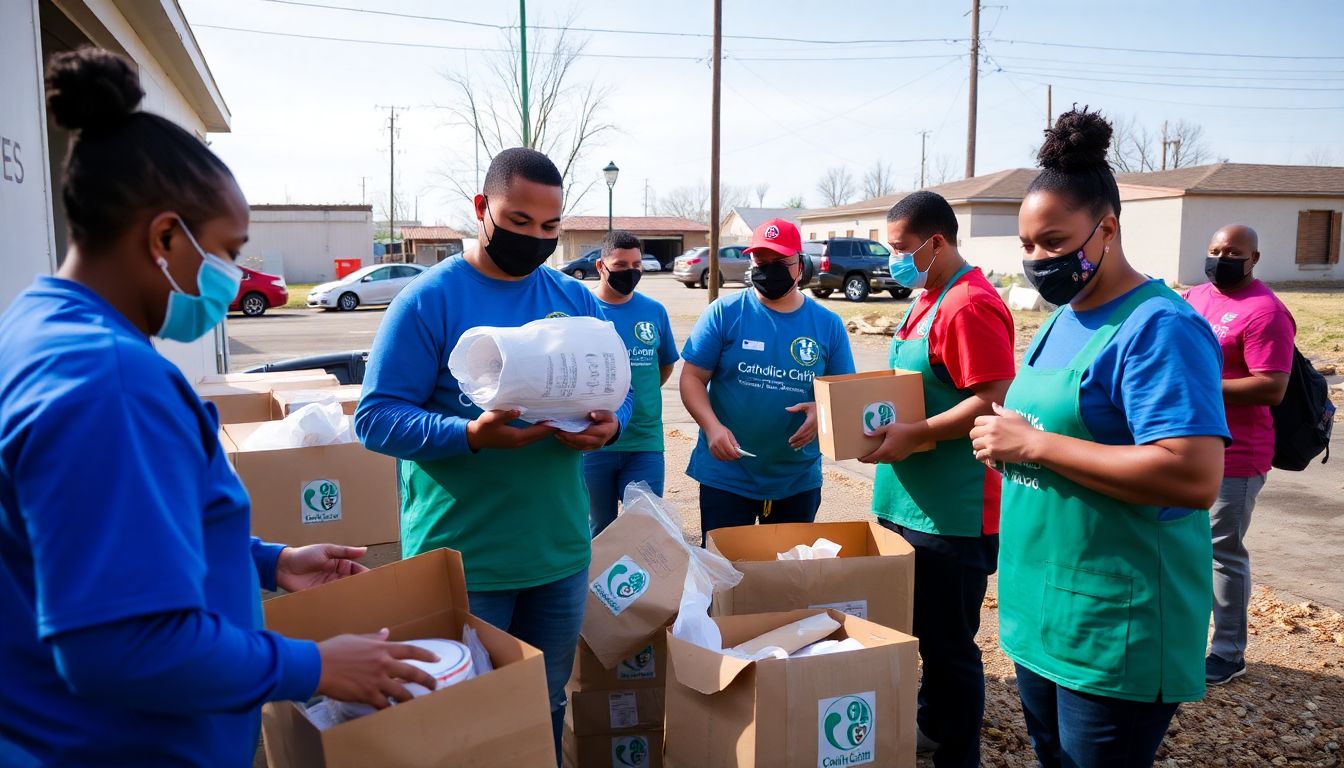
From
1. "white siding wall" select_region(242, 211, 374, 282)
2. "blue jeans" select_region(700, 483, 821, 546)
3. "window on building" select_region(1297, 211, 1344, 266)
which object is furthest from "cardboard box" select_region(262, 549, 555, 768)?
"white siding wall" select_region(242, 211, 374, 282)

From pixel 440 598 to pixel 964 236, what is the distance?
33214 millimetres

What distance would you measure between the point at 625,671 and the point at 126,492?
219cm

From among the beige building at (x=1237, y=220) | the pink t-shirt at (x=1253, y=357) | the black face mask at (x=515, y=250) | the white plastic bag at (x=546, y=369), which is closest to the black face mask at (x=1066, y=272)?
the white plastic bag at (x=546, y=369)

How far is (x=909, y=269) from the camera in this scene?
11.2ft

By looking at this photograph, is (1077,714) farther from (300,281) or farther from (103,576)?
(300,281)

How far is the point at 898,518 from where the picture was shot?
3.29 meters

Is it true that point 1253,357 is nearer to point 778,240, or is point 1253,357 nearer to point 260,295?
point 778,240

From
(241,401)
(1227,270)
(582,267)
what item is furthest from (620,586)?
(582,267)

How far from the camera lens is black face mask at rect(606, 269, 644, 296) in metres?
5.16

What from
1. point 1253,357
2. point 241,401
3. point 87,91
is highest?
point 87,91

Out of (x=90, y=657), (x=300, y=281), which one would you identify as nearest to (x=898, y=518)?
(x=90, y=657)

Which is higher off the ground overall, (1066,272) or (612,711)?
(1066,272)

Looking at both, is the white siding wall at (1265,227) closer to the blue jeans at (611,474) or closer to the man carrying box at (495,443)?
the blue jeans at (611,474)

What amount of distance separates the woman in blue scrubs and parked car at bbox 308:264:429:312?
2558 cm
